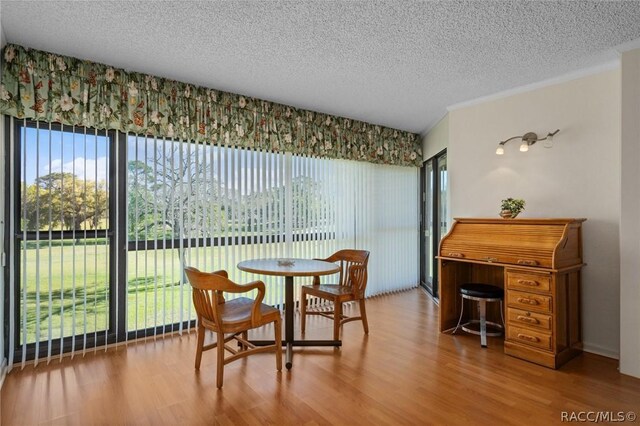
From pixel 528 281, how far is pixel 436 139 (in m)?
2.68

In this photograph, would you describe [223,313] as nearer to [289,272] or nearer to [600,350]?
[289,272]

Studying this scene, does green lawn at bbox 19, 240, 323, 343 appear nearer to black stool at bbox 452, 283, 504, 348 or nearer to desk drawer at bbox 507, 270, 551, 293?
black stool at bbox 452, 283, 504, 348

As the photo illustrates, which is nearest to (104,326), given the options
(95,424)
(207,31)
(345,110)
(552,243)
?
(95,424)

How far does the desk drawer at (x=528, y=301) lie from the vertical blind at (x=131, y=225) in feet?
7.61

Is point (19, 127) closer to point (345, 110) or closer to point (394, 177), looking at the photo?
point (345, 110)

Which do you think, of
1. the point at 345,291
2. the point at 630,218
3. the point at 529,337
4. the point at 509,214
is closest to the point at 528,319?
the point at 529,337

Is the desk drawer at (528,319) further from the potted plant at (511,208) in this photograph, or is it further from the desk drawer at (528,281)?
the potted plant at (511,208)

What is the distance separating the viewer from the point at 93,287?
310 centimetres

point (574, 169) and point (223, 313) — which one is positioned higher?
point (574, 169)

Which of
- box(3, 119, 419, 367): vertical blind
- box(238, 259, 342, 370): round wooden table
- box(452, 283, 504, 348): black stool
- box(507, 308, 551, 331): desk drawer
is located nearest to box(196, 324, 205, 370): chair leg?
box(238, 259, 342, 370): round wooden table

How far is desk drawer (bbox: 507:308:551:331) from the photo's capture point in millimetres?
2887

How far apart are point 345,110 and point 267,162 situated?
Answer: 1.25m

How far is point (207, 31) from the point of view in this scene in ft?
8.29

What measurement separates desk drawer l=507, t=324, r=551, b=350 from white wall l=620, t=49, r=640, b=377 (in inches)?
22.0
